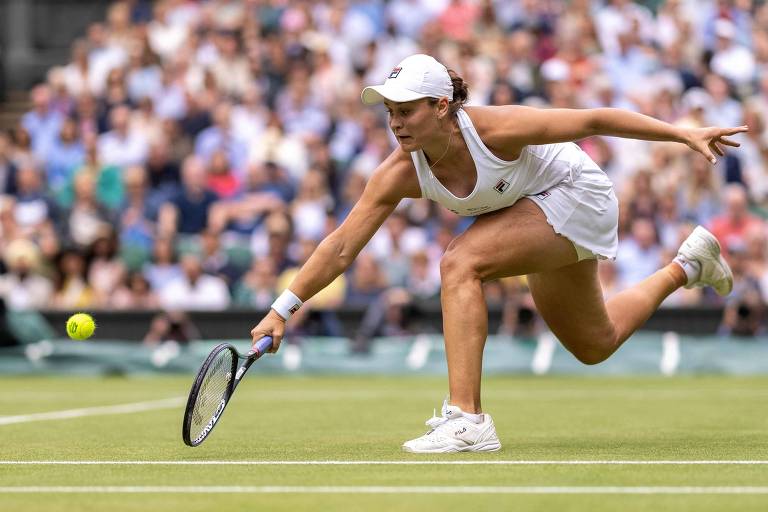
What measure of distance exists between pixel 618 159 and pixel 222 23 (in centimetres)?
605

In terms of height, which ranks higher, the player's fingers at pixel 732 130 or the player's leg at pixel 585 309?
the player's fingers at pixel 732 130

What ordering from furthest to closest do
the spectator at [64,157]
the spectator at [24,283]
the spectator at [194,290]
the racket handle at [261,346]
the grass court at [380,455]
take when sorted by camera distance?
the spectator at [64,157] < the spectator at [24,283] < the spectator at [194,290] < the racket handle at [261,346] < the grass court at [380,455]

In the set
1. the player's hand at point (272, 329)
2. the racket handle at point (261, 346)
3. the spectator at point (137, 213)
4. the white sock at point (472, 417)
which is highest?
the spectator at point (137, 213)

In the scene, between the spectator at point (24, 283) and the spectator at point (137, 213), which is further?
the spectator at point (137, 213)

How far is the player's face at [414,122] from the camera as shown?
6359 millimetres

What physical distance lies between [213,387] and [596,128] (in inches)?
80.9

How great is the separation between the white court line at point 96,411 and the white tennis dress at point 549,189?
3.55 metres

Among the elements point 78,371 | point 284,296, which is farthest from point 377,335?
point 284,296

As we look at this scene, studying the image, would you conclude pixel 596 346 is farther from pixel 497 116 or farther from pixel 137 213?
pixel 137 213

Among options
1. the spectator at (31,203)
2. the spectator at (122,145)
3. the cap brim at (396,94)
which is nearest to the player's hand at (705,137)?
the cap brim at (396,94)

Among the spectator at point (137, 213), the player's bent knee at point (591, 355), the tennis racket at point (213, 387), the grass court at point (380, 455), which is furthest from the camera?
the spectator at point (137, 213)

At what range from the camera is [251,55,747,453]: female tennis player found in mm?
6262
